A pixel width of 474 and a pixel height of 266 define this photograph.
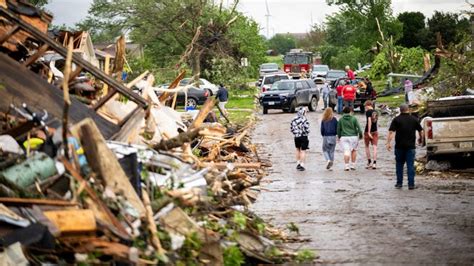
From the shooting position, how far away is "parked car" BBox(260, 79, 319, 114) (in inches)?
1794

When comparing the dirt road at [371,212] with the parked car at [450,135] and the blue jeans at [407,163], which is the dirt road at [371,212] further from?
the parked car at [450,135]

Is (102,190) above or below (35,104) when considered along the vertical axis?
below

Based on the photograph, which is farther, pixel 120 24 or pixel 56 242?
pixel 120 24

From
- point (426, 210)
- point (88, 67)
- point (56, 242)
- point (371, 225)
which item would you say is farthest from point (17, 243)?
point (426, 210)

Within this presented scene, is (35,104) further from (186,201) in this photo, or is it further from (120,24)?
(120,24)

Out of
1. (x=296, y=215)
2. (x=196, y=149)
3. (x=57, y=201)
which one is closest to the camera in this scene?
(x=57, y=201)

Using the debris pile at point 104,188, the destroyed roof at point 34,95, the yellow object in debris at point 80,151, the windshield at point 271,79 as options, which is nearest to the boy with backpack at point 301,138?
the debris pile at point 104,188

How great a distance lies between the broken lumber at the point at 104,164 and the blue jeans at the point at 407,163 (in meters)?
10.4

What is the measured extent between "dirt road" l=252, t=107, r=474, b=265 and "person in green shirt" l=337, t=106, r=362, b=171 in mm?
356

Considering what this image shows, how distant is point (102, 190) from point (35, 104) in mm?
2698

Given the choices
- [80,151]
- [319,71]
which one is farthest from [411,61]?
[80,151]

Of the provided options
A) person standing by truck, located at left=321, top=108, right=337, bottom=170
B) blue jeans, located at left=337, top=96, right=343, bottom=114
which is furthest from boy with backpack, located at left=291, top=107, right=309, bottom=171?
blue jeans, located at left=337, top=96, right=343, bottom=114

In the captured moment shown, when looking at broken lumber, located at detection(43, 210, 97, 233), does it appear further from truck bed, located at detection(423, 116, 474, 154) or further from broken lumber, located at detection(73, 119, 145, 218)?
truck bed, located at detection(423, 116, 474, 154)

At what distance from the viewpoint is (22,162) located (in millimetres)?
9672
